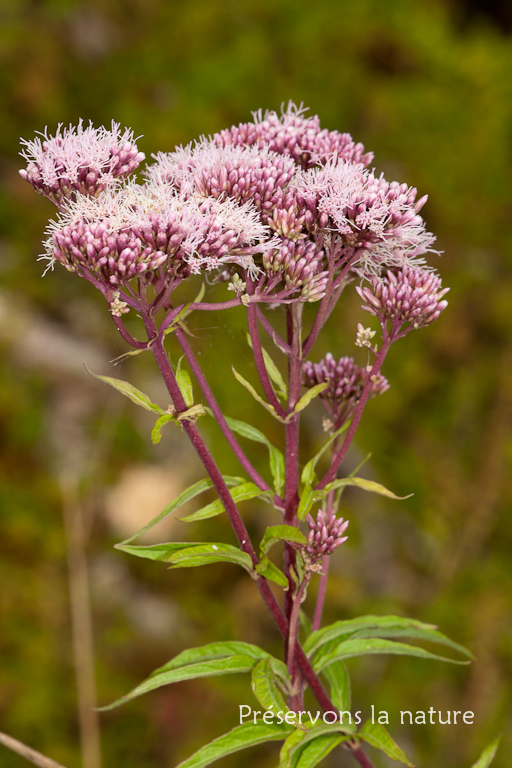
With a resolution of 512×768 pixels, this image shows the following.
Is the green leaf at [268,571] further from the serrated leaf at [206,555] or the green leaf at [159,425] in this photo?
the green leaf at [159,425]

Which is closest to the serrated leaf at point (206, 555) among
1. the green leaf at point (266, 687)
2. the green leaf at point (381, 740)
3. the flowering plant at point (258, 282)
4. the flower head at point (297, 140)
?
the flowering plant at point (258, 282)

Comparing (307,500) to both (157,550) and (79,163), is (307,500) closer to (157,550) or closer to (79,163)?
(157,550)

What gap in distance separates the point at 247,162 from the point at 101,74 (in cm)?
394

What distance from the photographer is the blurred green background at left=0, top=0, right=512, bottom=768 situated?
3.64 m

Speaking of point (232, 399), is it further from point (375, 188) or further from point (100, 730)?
point (375, 188)

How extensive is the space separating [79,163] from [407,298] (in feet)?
2.96

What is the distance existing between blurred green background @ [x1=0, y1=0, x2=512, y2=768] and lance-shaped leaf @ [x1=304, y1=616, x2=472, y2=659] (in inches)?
77.2

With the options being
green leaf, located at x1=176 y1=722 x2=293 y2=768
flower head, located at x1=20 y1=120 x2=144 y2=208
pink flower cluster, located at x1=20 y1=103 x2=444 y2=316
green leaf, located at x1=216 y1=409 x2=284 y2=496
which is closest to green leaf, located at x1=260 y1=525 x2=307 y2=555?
green leaf, located at x1=216 y1=409 x2=284 y2=496

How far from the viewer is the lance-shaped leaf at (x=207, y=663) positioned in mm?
1618

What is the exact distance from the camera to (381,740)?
5.36ft

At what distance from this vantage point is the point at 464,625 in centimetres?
394

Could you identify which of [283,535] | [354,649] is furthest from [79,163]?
[354,649]

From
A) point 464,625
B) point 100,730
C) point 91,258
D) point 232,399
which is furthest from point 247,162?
point 464,625

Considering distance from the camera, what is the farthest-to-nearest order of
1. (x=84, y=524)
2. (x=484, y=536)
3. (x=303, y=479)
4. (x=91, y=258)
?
(x=484, y=536), (x=84, y=524), (x=303, y=479), (x=91, y=258)
